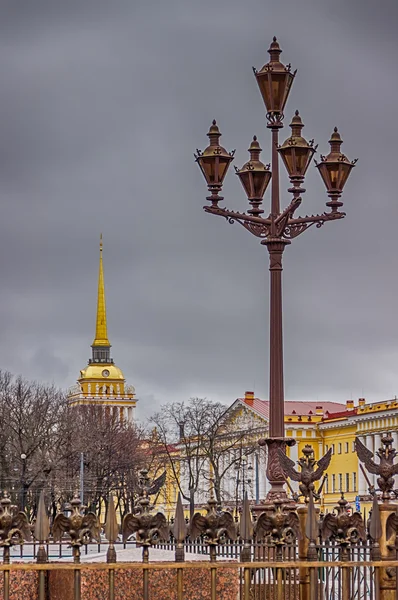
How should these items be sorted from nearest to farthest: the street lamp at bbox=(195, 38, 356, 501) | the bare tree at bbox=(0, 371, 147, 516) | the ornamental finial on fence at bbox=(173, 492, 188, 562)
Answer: the ornamental finial on fence at bbox=(173, 492, 188, 562) → the street lamp at bbox=(195, 38, 356, 501) → the bare tree at bbox=(0, 371, 147, 516)

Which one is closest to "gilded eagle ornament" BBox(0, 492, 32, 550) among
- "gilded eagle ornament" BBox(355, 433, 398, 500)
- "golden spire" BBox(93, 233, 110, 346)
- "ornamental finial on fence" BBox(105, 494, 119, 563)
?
"ornamental finial on fence" BBox(105, 494, 119, 563)

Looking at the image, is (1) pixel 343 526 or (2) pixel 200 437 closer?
(1) pixel 343 526

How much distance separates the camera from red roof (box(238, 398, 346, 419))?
4975 inches

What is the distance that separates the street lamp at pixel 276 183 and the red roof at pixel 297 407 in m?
101

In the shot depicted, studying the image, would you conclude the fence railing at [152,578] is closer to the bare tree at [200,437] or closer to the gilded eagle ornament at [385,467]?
the gilded eagle ornament at [385,467]

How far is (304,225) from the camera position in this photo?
2059 centimetres

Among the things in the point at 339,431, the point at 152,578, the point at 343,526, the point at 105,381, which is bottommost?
the point at 152,578

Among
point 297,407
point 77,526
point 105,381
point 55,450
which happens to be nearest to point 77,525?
point 77,526

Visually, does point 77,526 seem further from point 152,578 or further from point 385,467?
point 385,467

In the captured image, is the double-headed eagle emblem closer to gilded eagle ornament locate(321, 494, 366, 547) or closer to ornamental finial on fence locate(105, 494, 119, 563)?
ornamental finial on fence locate(105, 494, 119, 563)

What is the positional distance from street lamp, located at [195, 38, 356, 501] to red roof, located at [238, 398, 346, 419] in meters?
101

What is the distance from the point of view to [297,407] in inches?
5340

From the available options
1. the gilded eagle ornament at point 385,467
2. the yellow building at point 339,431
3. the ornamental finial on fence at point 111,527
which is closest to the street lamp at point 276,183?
the gilded eagle ornament at point 385,467

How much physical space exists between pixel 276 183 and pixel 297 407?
115460 millimetres
